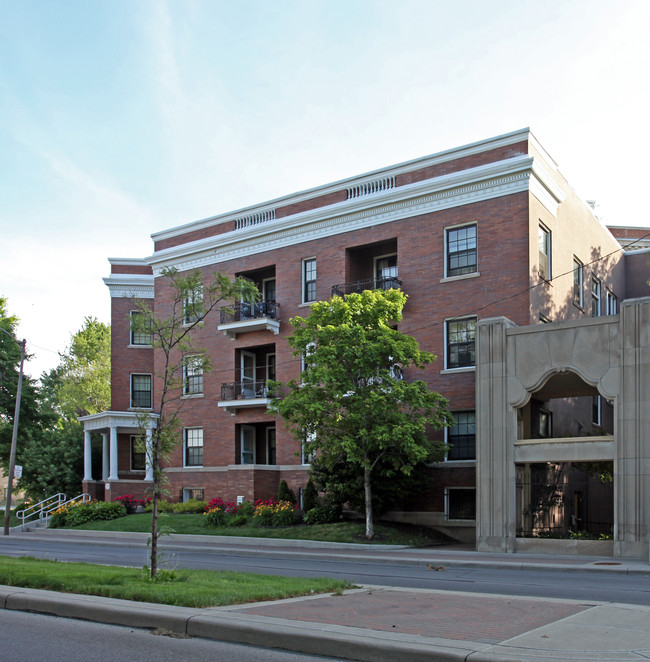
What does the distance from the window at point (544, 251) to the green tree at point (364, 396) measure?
20.2 feet

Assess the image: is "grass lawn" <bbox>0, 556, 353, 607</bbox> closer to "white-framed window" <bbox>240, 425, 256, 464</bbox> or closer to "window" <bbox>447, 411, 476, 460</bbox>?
"window" <bbox>447, 411, 476, 460</bbox>

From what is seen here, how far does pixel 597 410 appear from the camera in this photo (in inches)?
1382

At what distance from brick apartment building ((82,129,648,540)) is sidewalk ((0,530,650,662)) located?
16018 mm

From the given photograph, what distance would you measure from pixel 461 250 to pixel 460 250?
0.05 metres

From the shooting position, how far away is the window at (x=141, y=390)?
4322cm

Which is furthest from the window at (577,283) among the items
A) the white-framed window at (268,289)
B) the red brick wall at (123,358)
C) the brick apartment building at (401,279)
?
the red brick wall at (123,358)

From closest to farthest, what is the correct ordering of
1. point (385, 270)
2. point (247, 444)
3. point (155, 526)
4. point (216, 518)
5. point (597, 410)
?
point (155, 526) → point (216, 518) → point (385, 270) → point (597, 410) → point (247, 444)

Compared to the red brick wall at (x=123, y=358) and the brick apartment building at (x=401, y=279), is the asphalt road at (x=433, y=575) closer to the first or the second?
the brick apartment building at (x=401, y=279)

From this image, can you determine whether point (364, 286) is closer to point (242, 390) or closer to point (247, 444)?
point (242, 390)

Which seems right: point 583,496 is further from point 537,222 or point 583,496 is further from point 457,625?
point 457,625

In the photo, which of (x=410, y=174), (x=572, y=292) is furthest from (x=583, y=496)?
(x=410, y=174)

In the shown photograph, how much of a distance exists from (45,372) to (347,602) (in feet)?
203

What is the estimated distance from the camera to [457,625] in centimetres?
879

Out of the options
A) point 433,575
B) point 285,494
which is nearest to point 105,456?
point 285,494
